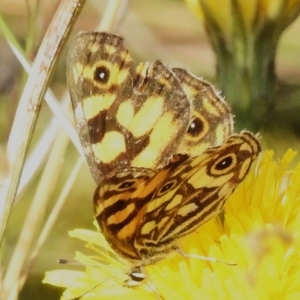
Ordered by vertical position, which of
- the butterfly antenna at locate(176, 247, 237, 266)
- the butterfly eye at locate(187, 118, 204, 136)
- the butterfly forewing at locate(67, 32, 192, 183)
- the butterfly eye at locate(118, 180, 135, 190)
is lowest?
the butterfly antenna at locate(176, 247, 237, 266)

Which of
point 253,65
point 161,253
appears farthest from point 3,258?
point 253,65

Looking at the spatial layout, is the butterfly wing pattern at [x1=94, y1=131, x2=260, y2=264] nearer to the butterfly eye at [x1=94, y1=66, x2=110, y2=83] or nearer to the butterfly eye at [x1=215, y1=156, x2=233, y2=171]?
the butterfly eye at [x1=215, y1=156, x2=233, y2=171]

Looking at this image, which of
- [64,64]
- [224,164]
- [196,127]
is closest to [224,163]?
[224,164]

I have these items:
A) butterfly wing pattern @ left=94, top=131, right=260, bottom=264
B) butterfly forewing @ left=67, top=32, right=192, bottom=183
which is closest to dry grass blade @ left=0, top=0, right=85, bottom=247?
butterfly forewing @ left=67, top=32, right=192, bottom=183

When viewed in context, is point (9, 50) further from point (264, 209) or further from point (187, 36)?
point (264, 209)

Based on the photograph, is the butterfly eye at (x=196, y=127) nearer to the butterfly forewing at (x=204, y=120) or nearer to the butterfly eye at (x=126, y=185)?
the butterfly forewing at (x=204, y=120)

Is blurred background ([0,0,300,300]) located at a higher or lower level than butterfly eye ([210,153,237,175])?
higher

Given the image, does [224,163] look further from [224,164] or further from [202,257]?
[202,257]
